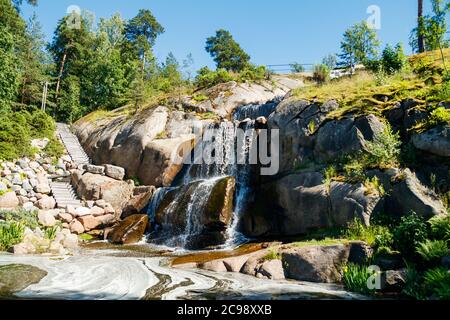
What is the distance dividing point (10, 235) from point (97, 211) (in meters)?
6.54

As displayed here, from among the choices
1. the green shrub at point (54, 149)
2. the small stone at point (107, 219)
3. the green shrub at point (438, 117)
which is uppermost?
the green shrub at point (54, 149)

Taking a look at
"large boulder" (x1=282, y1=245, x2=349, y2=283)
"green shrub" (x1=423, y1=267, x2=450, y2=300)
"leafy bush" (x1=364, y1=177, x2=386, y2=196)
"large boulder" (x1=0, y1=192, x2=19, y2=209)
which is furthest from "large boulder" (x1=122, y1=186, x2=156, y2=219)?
"green shrub" (x1=423, y1=267, x2=450, y2=300)

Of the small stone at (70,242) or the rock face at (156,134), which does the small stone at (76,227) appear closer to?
the small stone at (70,242)

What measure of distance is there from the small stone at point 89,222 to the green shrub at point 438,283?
51.2 feet

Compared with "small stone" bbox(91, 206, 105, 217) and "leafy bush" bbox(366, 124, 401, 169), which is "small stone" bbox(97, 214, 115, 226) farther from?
"leafy bush" bbox(366, 124, 401, 169)

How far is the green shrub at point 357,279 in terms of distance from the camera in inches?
295

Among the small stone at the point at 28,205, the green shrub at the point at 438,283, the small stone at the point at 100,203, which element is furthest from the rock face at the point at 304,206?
the small stone at the point at 28,205

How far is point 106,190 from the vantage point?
20500mm

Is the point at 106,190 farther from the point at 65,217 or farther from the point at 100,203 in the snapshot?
the point at 65,217

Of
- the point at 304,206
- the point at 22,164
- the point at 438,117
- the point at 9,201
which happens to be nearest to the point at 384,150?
the point at 438,117

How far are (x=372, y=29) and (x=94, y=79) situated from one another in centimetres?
2878

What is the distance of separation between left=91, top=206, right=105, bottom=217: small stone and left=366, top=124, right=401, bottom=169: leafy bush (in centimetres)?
1372

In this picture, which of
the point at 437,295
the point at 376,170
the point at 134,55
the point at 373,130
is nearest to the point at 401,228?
the point at 437,295

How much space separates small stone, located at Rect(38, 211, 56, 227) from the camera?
1624 centimetres
